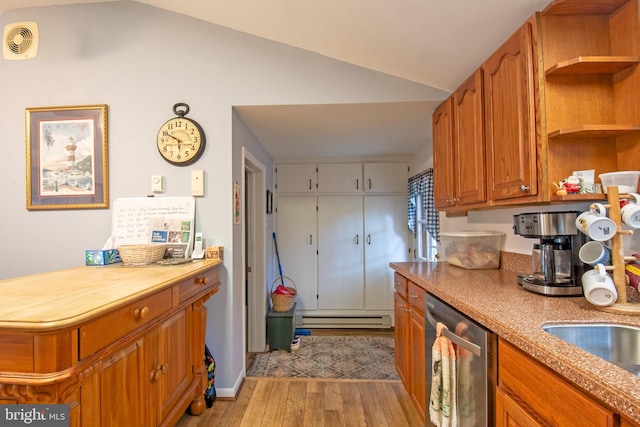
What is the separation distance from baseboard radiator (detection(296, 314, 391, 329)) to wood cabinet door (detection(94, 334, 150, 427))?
2439mm

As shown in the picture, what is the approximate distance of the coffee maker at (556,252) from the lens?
→ 1.22 m

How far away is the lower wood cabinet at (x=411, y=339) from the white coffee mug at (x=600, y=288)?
2.38 feet

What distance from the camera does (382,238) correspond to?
12.0 feet

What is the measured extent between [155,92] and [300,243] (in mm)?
2257

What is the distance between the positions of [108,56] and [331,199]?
2523mm

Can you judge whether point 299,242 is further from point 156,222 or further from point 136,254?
point 136,254

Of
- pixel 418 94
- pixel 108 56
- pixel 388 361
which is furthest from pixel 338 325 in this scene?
pixel 108 56

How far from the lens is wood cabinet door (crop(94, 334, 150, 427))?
1029mm

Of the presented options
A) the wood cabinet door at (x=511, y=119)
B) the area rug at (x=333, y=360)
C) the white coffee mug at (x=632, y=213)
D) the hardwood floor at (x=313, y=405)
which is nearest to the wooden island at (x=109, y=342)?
the hardwood floor at (x=313, y=405)

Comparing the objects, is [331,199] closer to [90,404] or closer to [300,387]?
[300,387]

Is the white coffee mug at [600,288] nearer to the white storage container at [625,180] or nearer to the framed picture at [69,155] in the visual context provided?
the white storage container at [625,180]

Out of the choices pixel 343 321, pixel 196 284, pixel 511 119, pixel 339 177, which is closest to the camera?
pixel 511 119

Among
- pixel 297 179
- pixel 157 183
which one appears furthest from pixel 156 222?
pixel 297 179

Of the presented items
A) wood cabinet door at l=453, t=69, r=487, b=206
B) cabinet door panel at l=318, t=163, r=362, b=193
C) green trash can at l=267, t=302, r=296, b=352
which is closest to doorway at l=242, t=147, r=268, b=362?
green trash can at l=267, t=302, r=296, b=352
